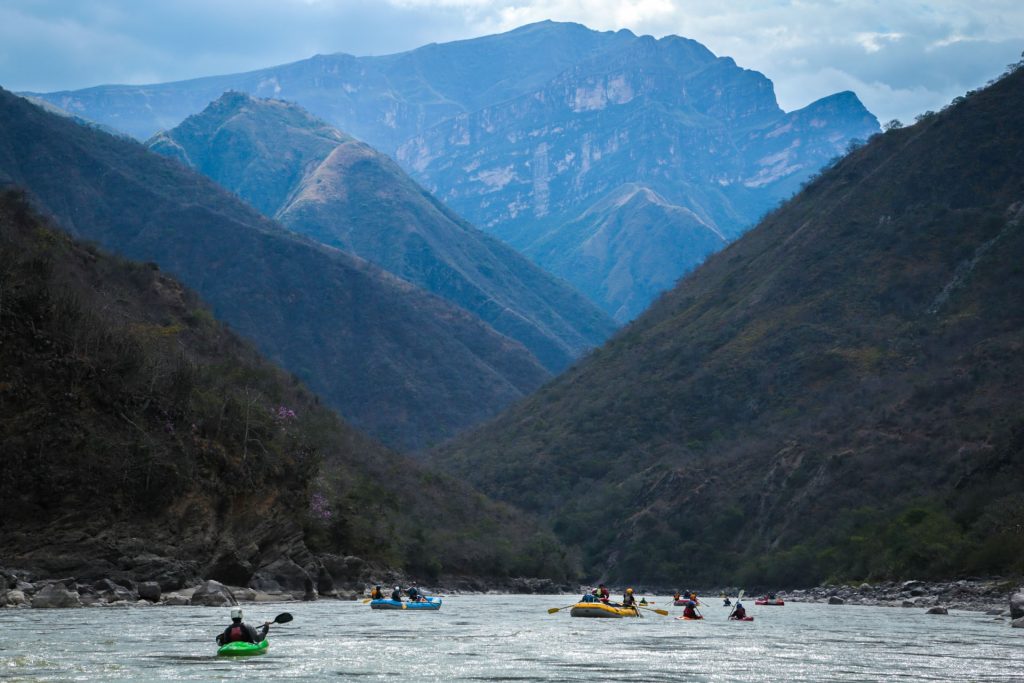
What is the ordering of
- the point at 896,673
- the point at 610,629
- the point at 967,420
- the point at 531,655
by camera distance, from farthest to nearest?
the point at 967,420 → the point at 610,629 → the point at 531,655 → the point at 896,673

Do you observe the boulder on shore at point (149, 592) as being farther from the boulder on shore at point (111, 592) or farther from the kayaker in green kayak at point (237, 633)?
the kayaker in green kayak at point (237, 633)

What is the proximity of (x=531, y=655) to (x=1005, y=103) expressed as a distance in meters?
180

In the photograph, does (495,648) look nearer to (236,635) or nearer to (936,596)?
(236,635)

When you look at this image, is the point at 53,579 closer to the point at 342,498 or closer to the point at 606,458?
the point at 342,498

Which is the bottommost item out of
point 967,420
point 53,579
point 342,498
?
point 53,579

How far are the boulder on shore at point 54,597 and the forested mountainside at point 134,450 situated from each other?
5901 millimetres

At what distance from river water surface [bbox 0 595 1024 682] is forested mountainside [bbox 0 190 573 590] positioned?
26.0ft

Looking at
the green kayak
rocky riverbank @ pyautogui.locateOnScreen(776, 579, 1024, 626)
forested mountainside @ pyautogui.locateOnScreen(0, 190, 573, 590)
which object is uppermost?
forested mountainside @ pyautogui.locateOnScreen(0, 190, 573, 590)

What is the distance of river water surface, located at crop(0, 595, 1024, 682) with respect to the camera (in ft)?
120

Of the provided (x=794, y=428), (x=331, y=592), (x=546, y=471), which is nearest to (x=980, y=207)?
(x=794, y=428)

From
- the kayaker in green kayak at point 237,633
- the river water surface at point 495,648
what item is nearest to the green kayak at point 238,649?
the kayaker in green kayak at point 237,633

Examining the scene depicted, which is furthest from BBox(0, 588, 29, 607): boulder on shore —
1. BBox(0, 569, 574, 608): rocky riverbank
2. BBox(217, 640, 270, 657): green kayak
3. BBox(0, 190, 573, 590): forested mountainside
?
BBox(217, 640, 270, 657): green kayak

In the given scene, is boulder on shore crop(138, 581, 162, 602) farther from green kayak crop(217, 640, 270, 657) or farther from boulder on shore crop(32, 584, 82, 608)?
green kayak crop(217, 640, 270, 657)

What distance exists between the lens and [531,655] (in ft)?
145
